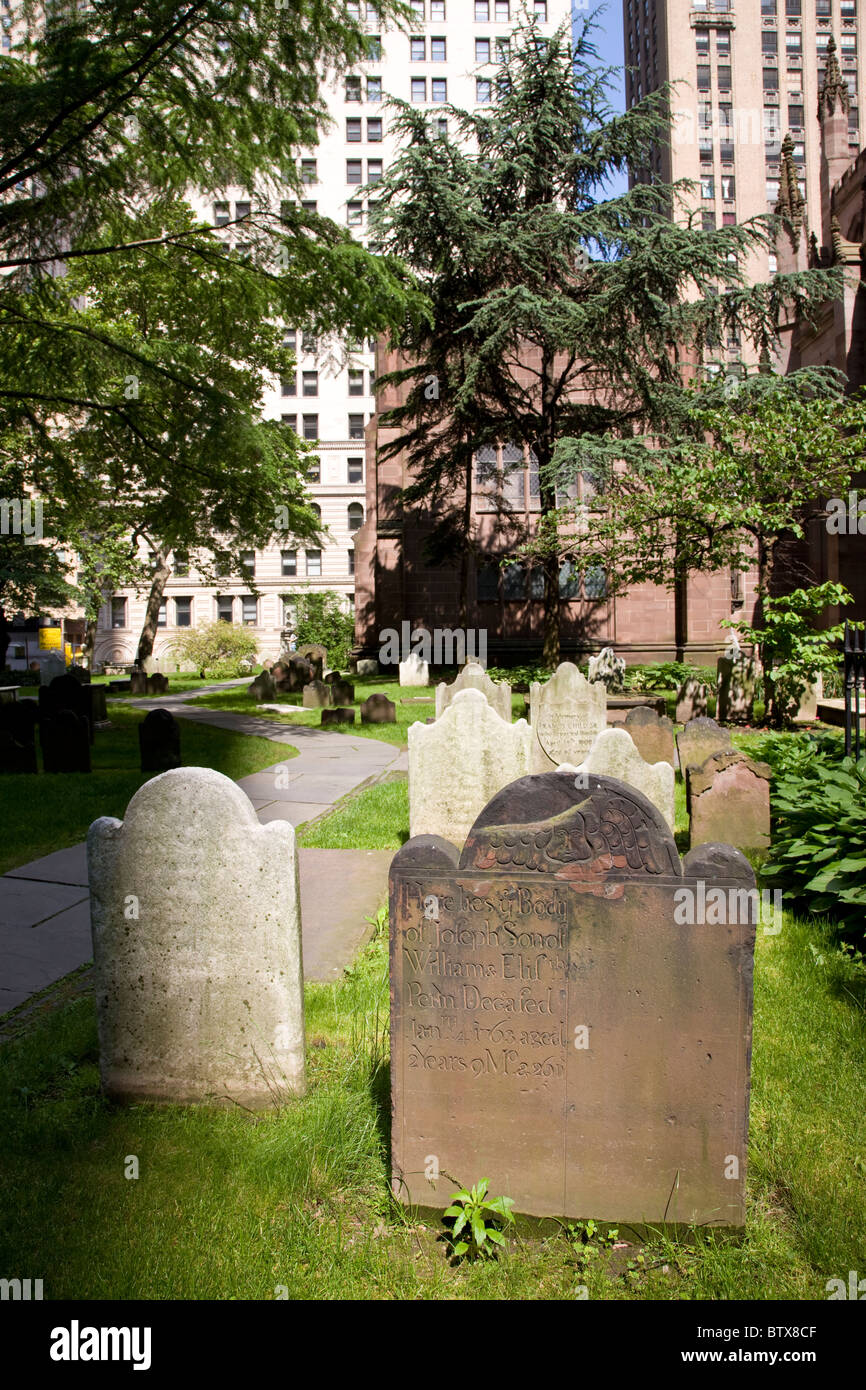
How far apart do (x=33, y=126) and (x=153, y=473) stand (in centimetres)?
574

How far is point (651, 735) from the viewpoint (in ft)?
26.9

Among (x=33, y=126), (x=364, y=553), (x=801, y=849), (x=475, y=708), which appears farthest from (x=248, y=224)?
(x=364, y=553)

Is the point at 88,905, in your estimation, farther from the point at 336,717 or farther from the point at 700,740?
the point at 336,717

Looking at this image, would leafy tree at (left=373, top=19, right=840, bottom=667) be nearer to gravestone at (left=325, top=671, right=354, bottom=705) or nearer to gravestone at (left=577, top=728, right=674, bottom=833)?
gravestone at (left=325, top=671, right=354, bottom=705)

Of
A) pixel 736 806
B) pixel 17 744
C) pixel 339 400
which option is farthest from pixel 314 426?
pixel 736 806

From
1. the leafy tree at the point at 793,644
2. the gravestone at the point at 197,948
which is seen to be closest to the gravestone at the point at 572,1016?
the gravestone at the point at 197,948

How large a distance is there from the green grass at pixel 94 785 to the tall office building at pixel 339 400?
131 ft

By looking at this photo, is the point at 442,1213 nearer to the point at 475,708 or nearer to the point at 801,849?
the point at 801,849

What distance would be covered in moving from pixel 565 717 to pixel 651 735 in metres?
1.66

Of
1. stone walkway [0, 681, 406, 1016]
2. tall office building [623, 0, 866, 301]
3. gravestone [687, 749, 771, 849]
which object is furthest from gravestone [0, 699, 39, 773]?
tall office building [623, 0, 866, 301]

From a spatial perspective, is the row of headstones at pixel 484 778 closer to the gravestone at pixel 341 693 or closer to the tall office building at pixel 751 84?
the gravestone at pixel 341 693

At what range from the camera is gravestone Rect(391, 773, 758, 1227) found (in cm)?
277

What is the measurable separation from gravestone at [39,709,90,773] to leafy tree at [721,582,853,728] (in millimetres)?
9777

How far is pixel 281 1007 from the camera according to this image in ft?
11.3
